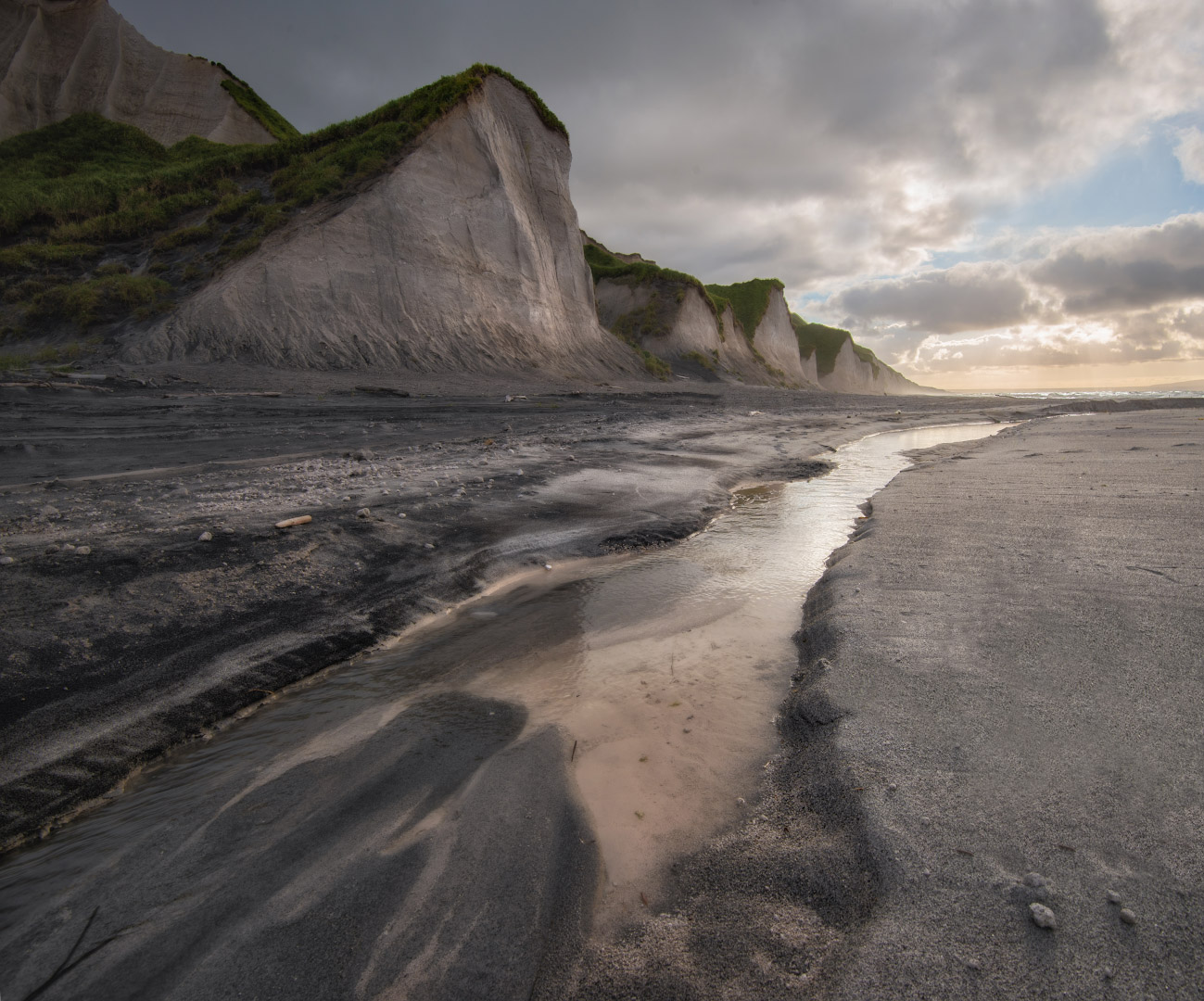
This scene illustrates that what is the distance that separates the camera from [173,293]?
15188 mm

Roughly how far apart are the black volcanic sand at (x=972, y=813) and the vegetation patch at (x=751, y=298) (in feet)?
166

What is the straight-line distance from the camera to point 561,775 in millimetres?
2381

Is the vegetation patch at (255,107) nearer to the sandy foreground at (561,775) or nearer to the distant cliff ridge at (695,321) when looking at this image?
the distant cliff ridge at (695,321)

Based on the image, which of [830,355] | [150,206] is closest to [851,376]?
[830,355]

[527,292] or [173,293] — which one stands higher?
[527,292]

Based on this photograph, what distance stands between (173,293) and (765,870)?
19.3 m

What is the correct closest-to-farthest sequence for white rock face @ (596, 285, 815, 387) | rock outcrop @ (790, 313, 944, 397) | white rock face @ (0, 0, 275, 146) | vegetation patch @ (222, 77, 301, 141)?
white rock face @ (0, 0, 275, 146)
vegetation patch @ (222, 77, 301, 141)
white rock face @ (596, 285, 815, 387)
rock outcrop @ (790, 313, 944, 397)

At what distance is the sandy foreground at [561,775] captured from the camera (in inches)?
57.6

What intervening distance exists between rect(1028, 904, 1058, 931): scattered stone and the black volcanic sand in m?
0.02

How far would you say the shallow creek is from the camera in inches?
80.2

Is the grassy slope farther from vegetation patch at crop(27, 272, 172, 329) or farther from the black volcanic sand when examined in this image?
the black volcanic sand

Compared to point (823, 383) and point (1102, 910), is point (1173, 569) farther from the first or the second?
point (823, 383)

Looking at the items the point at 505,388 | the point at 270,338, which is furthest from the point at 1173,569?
the point at 270,338

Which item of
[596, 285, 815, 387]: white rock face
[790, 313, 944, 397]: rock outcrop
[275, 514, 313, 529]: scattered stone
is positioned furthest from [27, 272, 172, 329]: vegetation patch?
[790, 313, 944, 397]: rock outcrop
